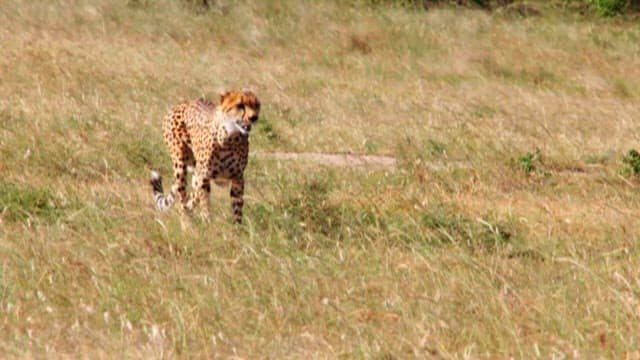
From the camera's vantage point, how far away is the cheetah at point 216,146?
9.36m

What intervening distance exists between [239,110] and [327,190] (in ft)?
2.13

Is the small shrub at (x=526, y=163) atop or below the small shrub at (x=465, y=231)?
below

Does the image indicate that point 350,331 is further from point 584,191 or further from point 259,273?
point 584,191

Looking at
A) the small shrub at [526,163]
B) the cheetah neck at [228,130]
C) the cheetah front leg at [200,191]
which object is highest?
the cheetah neck at [228,130]

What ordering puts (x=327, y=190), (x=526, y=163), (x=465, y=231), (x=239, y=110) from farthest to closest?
(x=526, y=163), (x=327, y=190), (x=239, y=110), (x=465, y=231)

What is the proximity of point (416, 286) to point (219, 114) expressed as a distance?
3.39 m

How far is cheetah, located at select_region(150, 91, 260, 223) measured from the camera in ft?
30.7

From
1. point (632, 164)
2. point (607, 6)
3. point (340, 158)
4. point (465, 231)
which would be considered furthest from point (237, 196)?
point (607, 6)

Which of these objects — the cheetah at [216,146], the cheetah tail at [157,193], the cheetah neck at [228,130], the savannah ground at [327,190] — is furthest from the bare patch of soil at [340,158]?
the cheetah neck at [228,130]

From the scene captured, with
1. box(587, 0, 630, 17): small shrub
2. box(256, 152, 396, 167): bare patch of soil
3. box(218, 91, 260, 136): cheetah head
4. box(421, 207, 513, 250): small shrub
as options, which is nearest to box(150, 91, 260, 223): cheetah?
box(218, 91, 260, 136): cheetah head

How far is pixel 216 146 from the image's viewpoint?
9.66m

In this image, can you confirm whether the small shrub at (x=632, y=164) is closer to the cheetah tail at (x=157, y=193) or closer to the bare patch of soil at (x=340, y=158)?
the bare patch of soil at (x=340, y=158)

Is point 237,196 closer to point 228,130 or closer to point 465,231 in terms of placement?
point 228,130

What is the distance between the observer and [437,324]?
5641 mm
